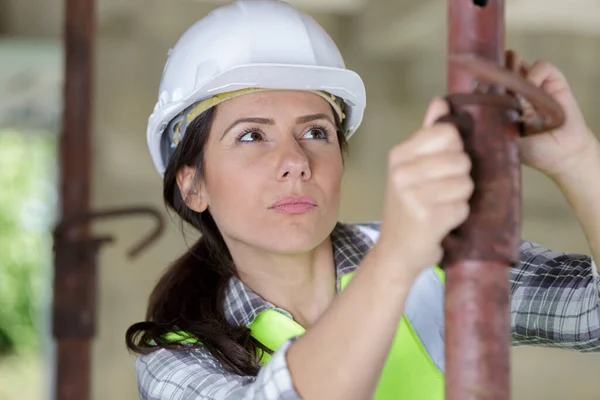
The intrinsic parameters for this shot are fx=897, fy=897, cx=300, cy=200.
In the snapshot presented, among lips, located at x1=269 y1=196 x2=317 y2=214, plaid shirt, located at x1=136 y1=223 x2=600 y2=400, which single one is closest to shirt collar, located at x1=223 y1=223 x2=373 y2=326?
plaid shirt, located at x1=136 y1=223 x2=600 y2=400

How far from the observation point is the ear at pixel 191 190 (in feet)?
6.77

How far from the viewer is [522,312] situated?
1946 mm

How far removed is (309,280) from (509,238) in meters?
1.08

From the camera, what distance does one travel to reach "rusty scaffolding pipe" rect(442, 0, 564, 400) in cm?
94

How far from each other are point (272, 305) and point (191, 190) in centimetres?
34

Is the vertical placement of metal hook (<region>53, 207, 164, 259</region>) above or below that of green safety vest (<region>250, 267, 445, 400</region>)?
above

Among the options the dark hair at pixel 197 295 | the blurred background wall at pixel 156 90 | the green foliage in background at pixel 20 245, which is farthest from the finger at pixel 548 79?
the green foliage in background at pixel 20 245

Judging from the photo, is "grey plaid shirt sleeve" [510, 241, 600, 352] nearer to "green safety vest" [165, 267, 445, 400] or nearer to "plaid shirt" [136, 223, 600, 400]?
"plaid shirt" [136, 223, 600, 400]

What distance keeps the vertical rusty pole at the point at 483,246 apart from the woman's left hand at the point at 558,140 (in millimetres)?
359

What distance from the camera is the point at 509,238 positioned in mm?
944

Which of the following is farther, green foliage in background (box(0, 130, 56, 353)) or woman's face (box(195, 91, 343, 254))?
green foliage in background (box(0, 130, 56, 353))

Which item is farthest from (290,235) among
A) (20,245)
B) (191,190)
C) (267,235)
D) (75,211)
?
Answer: (20,245)

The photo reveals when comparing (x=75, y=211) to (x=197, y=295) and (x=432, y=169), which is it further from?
(x=197, y=295)

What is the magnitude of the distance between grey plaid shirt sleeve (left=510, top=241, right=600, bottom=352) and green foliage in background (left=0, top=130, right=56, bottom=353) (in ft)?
20.8
